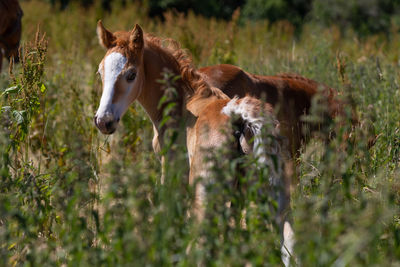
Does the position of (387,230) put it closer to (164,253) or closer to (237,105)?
(237,105)

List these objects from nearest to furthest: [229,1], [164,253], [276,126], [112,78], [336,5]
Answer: [164,253], [276,126], [112,78], [336,5], [229,1]

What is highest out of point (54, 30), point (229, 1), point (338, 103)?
point (338, 103)

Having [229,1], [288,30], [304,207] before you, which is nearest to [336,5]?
[229,1]

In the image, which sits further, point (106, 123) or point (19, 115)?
point (106, 123)

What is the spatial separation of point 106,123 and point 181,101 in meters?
0.76

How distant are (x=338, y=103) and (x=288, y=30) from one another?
23.6 feet

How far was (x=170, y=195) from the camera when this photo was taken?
2498 millimetres

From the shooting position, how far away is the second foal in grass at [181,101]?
325 centimetres

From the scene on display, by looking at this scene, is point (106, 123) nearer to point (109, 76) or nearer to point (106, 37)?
point (109, 76)

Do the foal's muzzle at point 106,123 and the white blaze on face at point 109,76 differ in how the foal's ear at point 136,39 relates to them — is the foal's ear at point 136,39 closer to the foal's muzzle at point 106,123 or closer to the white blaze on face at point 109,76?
the white blaze on face at point 109,76

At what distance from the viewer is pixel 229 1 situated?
77.3ft

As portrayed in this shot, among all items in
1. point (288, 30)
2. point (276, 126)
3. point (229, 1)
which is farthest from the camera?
point (229, 1)

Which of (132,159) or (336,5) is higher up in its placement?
(132,159)

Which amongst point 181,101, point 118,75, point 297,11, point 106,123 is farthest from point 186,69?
point 297,11
